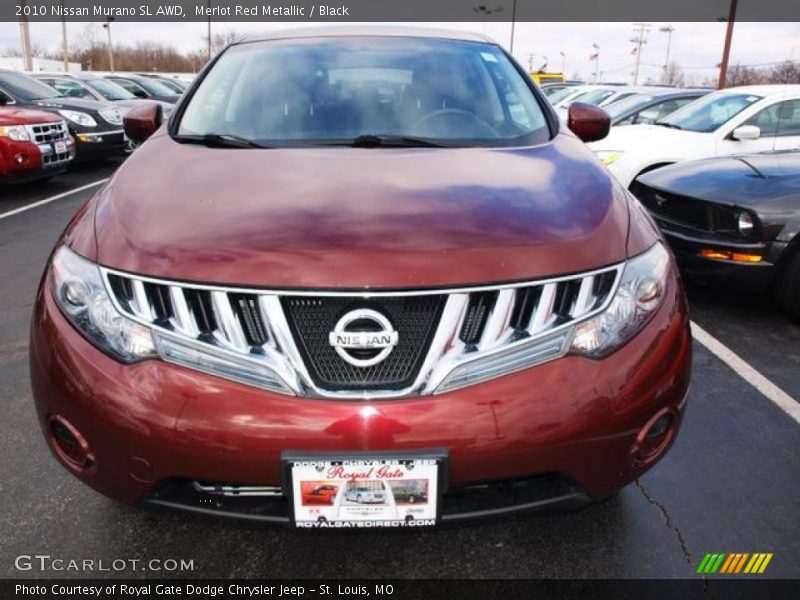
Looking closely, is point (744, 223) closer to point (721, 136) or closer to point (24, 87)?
point (721, 136)

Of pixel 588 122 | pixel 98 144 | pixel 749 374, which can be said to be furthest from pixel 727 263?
pixel 98 144

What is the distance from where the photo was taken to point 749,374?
127 inches

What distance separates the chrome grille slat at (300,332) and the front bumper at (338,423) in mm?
43

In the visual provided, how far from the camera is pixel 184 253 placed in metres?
1.54

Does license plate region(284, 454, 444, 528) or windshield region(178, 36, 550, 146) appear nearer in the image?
license plate region(284, 454, 444, 528)

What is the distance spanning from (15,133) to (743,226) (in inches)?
277

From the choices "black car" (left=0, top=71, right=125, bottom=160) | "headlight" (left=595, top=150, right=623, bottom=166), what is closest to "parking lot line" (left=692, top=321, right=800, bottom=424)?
"headlight" (left=595, top=150, right=623, bottom=166)

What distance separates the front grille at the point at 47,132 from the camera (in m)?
7.27

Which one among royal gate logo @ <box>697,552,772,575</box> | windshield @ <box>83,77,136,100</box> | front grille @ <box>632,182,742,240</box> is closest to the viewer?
royal gate logo @ <box>697,552,772,575</box>

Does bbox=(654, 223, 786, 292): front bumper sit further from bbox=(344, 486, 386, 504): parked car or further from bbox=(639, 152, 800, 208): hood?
bbox=(344, 486, 386, 504): parked car

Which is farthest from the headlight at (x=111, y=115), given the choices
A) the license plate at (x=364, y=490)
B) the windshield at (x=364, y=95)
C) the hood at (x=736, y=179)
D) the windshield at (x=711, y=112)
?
the license plate at (x=364, y=490)

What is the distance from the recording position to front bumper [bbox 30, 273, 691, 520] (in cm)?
144

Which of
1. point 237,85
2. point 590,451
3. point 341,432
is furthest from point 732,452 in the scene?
point 237,85

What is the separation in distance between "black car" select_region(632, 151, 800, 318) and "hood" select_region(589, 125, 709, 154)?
2.23m
